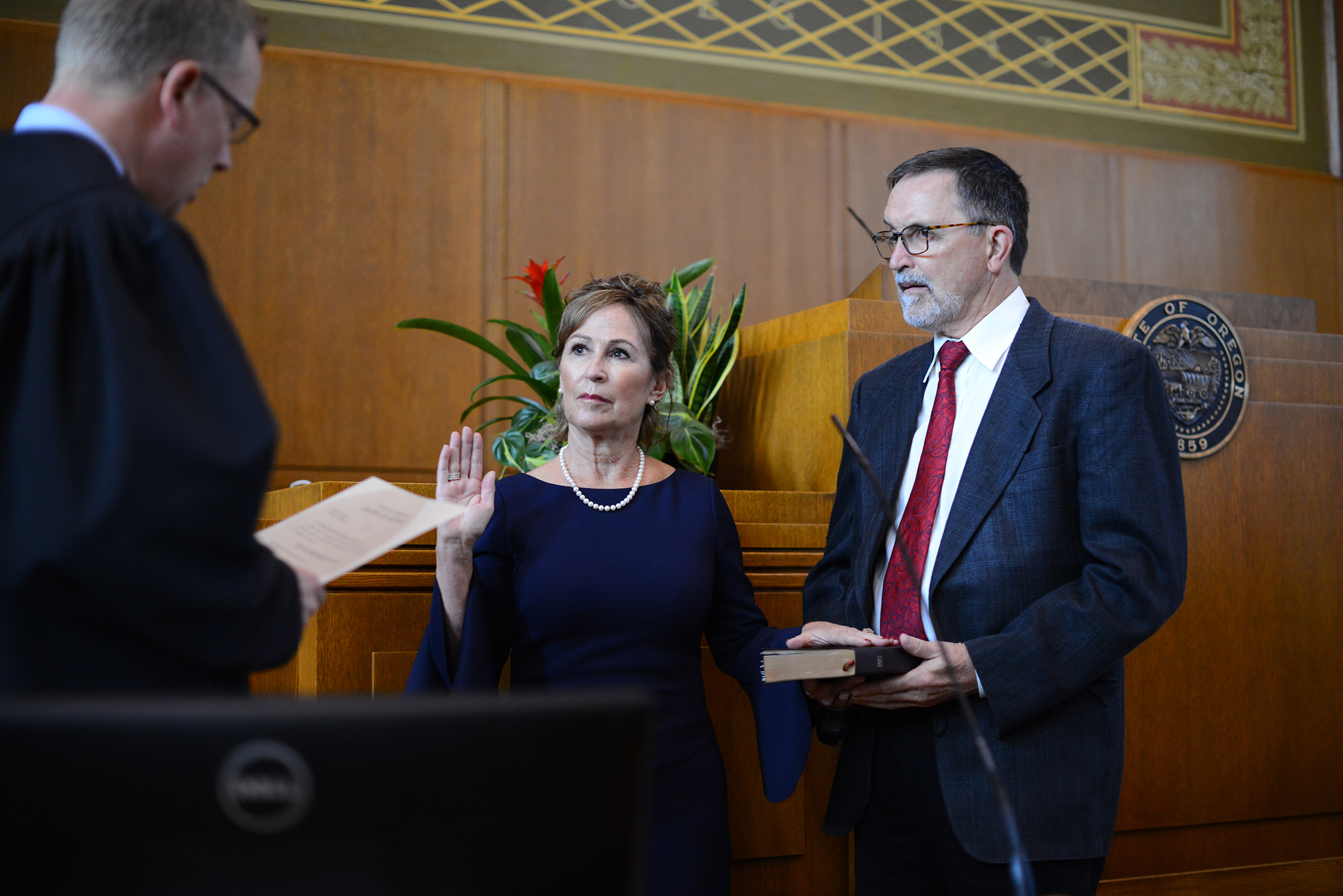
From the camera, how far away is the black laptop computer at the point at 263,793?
2.34 ft

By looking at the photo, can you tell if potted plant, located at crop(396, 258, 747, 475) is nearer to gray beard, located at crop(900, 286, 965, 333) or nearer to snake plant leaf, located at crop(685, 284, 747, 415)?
snake plant leaf, located at crop(685, 284, 747, 415)

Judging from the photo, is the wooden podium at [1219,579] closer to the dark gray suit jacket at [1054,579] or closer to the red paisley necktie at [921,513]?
the red paisley necktie at [921,513]

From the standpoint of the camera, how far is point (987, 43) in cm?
527

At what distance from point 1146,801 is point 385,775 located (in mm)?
2545

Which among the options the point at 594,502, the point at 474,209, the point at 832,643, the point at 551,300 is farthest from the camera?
the point at 474,209

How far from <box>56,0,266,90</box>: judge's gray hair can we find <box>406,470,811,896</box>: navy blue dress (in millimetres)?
1030

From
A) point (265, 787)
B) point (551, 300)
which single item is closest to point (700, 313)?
point (551, 300)

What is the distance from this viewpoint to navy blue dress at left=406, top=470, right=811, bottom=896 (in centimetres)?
188

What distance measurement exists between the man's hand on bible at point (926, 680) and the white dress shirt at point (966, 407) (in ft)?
0.48

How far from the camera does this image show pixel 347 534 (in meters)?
1.26

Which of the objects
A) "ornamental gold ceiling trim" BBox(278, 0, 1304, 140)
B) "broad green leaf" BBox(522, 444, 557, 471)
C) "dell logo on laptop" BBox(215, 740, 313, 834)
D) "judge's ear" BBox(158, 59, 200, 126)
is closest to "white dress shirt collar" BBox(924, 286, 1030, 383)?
"broad green leaf" BBox(522, 444, 557, 471)

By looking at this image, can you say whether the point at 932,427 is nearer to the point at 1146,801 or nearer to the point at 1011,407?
the point at 1011,407

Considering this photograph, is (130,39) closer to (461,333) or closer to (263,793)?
(263,793)

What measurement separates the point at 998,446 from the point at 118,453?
1317 millimetres
